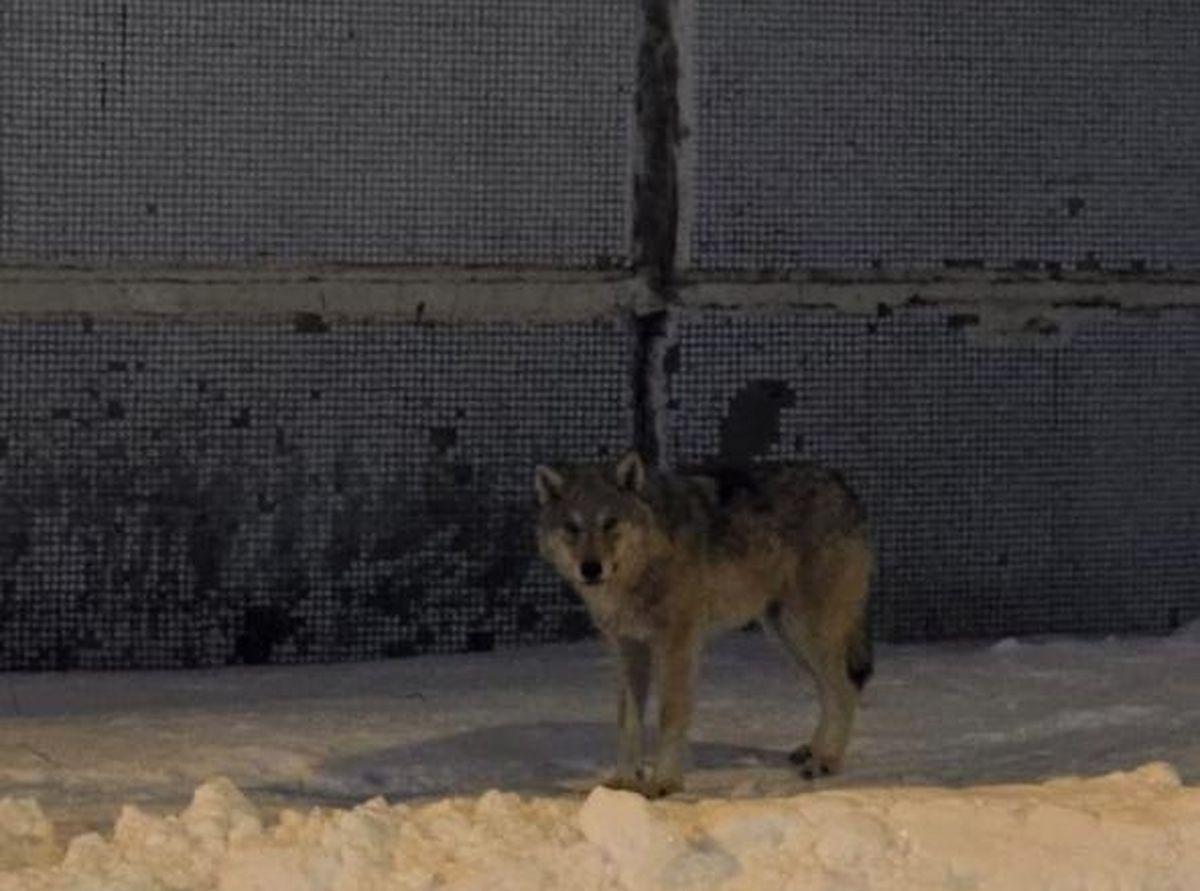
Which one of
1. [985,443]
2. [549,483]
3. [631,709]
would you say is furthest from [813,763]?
[985,443]

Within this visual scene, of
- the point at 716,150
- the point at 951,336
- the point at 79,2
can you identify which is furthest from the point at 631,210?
the point at 79,2

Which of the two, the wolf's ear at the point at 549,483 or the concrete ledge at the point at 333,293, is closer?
the wolf's ear at the point at 549,483

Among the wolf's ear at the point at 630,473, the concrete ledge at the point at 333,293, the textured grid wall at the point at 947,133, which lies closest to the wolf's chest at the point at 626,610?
the wolf's ear at the point at 630,473

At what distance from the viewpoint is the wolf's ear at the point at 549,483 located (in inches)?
392

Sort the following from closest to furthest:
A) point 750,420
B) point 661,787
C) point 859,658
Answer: point 661,787
point 859,658
point 750,420

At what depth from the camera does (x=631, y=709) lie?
9.69 m

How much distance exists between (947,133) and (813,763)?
319cm

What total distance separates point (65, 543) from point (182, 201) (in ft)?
4.05

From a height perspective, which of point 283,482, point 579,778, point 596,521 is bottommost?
point 579,778

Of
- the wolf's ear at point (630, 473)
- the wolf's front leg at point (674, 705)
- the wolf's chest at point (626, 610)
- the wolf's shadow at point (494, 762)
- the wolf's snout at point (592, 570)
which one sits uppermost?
the wolf's ear at point (630, 473)

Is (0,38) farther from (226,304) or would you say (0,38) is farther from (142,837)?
(142,837)

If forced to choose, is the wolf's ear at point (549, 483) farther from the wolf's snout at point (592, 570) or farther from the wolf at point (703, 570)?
the wolf's snout at point (592, 570)

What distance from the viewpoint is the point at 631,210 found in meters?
11.7

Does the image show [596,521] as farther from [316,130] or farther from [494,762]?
[316,130]
